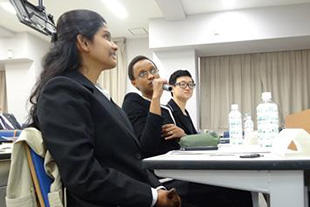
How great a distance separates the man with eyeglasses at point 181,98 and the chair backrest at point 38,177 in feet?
3.77

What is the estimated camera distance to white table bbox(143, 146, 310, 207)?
31.0 inches

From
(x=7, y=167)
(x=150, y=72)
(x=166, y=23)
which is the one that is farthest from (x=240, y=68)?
(x=7, y=167)

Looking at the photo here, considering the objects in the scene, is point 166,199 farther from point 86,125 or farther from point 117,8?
point 117,8

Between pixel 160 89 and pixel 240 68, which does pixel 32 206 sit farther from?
pixel 240 68

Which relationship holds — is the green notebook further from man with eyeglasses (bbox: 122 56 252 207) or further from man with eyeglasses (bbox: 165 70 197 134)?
man with eyeglasses (bbox: 165 70 197 134)

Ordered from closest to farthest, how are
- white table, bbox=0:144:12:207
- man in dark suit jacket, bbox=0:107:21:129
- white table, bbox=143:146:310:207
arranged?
white table, bbox=143:146:310:207 → white table, bbox=0:144:12:207 → man in dark suit jacket, bbox=0:107:21:129

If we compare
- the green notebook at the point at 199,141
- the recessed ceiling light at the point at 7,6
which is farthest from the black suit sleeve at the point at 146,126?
the recessed ceiling light at the point at 7,6

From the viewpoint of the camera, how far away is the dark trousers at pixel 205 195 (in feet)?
4.62

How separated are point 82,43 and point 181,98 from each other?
1.35 metres

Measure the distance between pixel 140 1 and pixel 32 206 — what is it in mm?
4201

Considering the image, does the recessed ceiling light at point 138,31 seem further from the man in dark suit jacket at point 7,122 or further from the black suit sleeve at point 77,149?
the black suit sleeve at point 77,149

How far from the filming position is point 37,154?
2.82 feet

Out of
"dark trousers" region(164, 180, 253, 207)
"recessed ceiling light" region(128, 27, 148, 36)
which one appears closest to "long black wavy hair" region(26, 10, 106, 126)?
"dark trousers" region(164, 180, 253, 207)

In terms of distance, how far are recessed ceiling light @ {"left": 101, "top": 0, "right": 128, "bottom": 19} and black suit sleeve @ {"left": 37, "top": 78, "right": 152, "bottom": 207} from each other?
13.2ft
